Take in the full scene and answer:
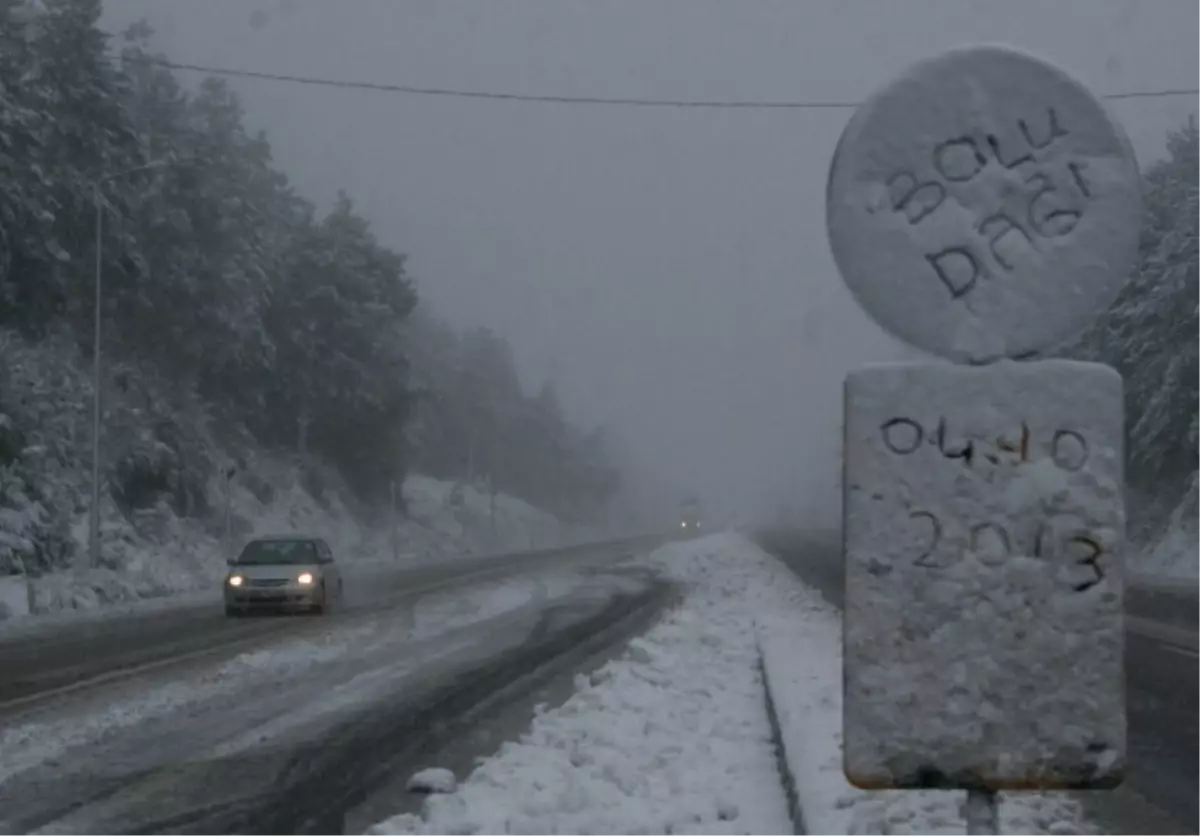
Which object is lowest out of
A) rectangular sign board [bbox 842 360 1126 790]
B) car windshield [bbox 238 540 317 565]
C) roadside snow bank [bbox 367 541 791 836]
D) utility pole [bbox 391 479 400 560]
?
utility pole [bbox 391 479 400 560]

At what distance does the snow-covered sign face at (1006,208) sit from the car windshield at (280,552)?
27750 millimetres

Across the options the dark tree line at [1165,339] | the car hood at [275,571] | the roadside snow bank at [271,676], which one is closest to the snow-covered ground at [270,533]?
the car hood at [275,571]

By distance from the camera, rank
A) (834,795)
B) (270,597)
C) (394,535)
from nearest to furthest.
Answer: (834,795) → (270,597) → (394,535)

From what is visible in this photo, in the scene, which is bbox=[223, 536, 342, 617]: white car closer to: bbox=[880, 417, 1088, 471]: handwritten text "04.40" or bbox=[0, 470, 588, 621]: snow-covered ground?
bbox=[0, 470, 588, 621]: snow-covered ground

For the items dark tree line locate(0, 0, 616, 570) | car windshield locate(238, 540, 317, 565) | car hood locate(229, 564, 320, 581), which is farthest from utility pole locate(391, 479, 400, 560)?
car hood locate(229, 564, 320, 581)

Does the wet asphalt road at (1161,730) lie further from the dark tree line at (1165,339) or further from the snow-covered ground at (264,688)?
the dark tree line at (1165,339)

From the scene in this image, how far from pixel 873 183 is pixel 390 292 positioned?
76.6 metres

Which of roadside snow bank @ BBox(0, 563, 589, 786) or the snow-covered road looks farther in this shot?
roadside snow bank @ BBox(0, 563, 589, 786)

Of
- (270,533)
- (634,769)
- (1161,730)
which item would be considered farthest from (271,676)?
(270,533)

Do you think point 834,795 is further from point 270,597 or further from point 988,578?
point 270,597

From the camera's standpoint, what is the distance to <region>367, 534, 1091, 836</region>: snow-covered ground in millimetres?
8711

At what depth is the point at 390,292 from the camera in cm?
7850

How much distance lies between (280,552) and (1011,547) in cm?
2871

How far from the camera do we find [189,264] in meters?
55.9
